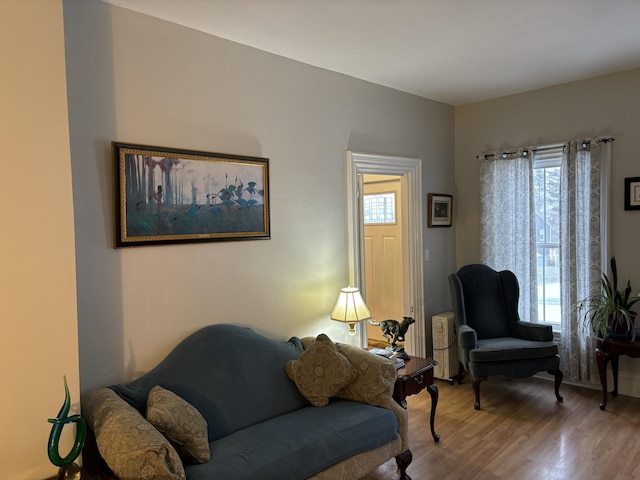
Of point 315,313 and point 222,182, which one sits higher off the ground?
point 222,182

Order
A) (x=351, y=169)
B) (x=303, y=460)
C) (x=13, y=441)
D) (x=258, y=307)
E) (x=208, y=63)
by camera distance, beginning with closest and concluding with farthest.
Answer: (x=13, y=441)
(x=303, y=460)
(x=208, y=63)
(x=258, y=307)
(x=351, y=169)

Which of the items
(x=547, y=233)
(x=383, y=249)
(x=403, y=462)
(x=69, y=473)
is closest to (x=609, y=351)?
(x=547, y=233)

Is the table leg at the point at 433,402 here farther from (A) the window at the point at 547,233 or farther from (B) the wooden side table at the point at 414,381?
(A) the window at the point at 547,233

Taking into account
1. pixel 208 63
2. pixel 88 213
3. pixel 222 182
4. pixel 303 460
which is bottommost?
pixel 303 460

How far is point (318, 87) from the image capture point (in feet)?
11.8

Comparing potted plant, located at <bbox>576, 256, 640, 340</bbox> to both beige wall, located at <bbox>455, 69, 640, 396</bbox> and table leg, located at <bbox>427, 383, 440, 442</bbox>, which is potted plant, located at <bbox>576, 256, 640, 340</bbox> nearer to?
beige wall, located at <bbox>455, 69, 640, 396</bbox>

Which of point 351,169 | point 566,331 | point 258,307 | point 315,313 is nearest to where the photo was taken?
point 258,307

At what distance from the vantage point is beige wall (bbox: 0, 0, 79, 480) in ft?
6.52

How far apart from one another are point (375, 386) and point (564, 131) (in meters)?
2.98

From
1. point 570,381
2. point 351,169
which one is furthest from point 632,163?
point 351,169

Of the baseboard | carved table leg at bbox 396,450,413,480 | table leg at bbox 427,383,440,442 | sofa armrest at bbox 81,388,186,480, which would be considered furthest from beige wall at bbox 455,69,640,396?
sofa armrest at bbox 81,388,186,480

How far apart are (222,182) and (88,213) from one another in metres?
0.82

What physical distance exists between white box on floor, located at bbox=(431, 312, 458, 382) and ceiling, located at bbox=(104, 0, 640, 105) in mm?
2143

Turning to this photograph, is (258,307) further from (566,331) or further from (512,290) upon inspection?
(566,331)
